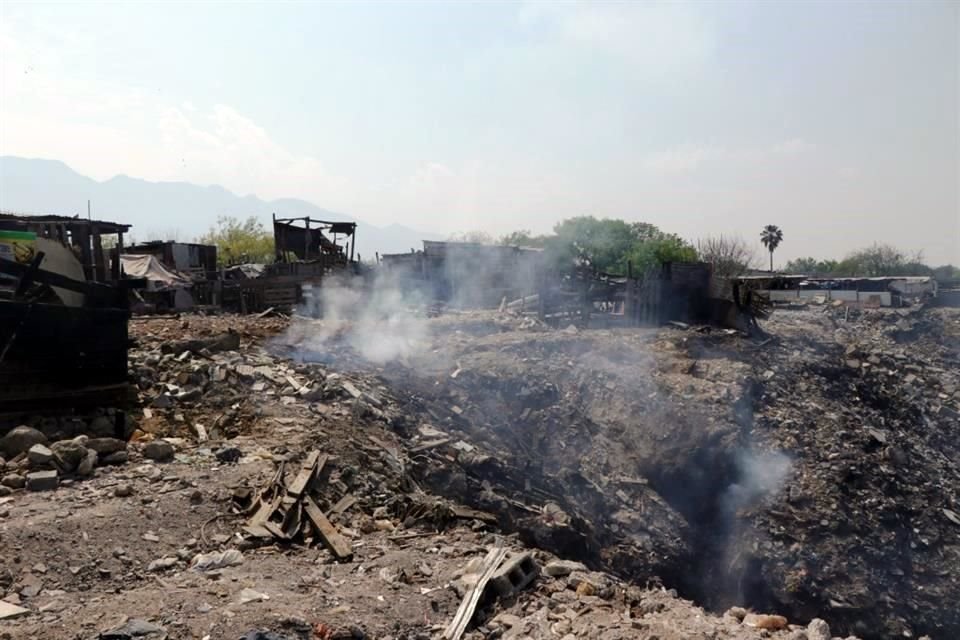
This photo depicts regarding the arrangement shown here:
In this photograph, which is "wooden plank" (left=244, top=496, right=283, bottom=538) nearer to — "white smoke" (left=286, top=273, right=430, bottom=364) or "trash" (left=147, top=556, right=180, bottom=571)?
"trash" (left=147, top=556, right=180, bottom=571)

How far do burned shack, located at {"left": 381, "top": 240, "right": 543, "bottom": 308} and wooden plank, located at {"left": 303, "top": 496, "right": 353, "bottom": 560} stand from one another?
575 inches

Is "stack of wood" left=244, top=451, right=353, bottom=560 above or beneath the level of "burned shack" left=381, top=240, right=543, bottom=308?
beneath

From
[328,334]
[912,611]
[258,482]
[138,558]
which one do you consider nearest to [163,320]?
[328,334]

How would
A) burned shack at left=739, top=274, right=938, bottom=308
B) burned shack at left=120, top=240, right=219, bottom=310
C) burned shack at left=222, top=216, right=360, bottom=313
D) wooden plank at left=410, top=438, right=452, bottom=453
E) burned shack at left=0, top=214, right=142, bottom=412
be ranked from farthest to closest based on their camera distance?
1. burned shack at left=739, top=274, right=938, bottom=308
2. burned shack at left=120, top=240, right=219, bottom=310
3. burned shack at left=222, top=216, right=360, bottom=313
4. wooden plank at left=410, top=438, right=452, bottom=453
5. burned shack at left=0, top=214, right=142, bottom=412

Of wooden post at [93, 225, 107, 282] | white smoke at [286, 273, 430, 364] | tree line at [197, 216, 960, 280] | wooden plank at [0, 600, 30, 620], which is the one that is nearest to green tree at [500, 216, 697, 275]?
tree line at [197, 216, 960, 280]

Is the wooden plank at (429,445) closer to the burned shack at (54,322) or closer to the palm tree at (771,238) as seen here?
the burned shack at (54,322)

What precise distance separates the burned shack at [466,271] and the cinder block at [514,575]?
1495 centimetres

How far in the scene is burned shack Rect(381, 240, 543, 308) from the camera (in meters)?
19.9

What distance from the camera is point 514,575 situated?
14.0 ft

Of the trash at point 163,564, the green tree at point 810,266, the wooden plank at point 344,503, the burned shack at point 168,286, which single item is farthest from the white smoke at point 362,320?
the green tree at point 810,266

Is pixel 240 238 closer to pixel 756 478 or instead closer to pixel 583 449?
pixel 583 449

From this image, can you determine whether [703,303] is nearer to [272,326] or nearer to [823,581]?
[823,581]

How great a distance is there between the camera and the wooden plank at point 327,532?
4.43 m

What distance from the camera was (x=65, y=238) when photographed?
698 centimetres
